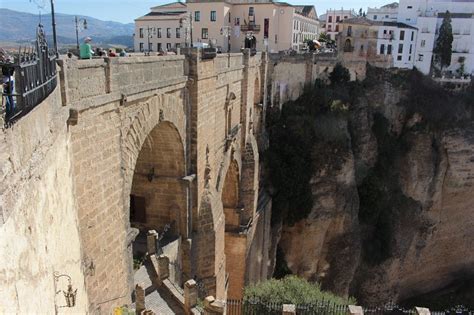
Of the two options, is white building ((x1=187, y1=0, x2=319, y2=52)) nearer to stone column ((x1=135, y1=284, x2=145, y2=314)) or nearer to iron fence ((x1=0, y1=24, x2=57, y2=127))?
stone column ((x1=135, y1=284, x2=145, y2=314))

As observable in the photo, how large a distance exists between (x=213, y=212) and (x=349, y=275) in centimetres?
1604

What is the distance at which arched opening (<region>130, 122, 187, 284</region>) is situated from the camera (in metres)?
12.1

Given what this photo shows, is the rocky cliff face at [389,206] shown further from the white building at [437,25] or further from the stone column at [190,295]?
the stone column at [190,295]

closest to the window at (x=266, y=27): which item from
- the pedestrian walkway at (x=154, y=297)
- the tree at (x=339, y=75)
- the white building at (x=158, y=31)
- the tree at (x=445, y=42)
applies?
the white building at (x=158, y=31)

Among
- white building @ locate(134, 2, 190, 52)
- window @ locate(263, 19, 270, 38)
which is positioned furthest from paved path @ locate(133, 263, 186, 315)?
window @ locate(263, 19, 270, 38)

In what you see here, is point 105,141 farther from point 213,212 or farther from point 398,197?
point 398,197

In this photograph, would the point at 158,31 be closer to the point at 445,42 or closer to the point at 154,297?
the point at 445,42

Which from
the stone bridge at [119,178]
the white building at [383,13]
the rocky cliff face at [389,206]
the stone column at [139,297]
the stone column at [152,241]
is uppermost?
the white building at [383,13]

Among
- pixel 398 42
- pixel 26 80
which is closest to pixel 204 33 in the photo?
pixel 398 42

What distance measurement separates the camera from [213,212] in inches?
543

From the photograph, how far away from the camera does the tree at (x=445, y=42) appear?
3872cm

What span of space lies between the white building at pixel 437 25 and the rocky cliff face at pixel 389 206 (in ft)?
24.8

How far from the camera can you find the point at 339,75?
31938mm

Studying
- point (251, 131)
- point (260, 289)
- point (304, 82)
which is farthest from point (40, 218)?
point (304, 82)
